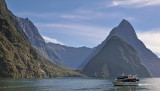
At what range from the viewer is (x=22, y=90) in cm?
12938

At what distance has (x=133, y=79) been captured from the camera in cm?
19850

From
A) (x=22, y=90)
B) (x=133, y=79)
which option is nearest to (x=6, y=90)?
(x=22, y=90)

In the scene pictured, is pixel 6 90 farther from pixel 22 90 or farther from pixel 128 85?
pixel 128 85

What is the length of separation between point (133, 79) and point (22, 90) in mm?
98031

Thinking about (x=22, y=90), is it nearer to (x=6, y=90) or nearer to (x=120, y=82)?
(x=6, y=90)

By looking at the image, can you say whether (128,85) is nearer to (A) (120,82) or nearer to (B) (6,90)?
(A) (120,82)

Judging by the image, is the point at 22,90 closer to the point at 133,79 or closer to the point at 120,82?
the point at 120,82

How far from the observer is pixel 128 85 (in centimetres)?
19338

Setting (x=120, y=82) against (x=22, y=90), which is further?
(x=120, y=82)

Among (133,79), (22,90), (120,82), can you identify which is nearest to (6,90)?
(22,90)

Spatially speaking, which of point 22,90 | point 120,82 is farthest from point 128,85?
point 22,90

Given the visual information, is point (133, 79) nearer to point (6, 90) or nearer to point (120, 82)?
point (120, 82)

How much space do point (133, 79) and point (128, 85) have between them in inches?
313

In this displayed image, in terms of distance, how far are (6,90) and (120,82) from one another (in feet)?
309
